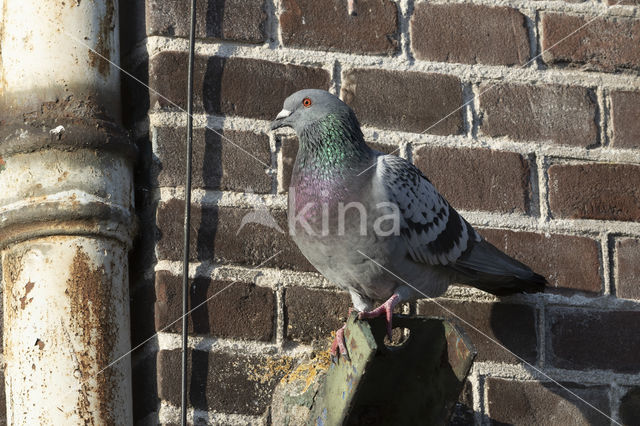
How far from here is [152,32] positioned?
76.1 inches

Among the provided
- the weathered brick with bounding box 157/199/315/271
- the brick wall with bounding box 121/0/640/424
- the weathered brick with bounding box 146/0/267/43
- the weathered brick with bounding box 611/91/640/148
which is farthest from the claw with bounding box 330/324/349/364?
the weathered brick with bounding box 611/91/640/148

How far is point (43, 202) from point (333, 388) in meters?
0.65

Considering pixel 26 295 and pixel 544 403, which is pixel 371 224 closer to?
pixel 544 403

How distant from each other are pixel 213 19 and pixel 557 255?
86 centimetres

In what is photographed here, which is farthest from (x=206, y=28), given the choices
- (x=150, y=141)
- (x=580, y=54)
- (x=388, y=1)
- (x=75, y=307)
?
(x=580, y=54)

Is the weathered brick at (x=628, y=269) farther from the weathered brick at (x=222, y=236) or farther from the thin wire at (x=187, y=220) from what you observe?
the thin wire at (x=187, y=220)

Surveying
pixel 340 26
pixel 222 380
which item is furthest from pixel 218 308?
pixel 340 26

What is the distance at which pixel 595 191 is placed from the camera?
2014mm

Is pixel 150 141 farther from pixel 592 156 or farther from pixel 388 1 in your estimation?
pixel 592 156

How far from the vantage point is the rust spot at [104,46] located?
1859 millimetres

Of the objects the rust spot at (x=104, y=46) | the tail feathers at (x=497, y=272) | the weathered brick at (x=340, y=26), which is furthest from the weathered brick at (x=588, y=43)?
the rust spot at (x=104, y=46)

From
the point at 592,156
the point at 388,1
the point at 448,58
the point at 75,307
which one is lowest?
the point at 75,307

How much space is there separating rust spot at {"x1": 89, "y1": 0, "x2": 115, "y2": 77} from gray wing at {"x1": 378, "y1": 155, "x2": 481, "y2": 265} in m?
0.58

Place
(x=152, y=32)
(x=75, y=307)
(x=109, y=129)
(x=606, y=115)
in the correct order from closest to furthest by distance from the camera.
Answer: (x=75, y=307) < (x=109, y=129) < (x=152, y=32) < (x=606, y=115)
